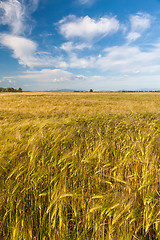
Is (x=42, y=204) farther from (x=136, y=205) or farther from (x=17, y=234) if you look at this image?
(x=136, y=205)

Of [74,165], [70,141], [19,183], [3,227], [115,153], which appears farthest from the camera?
[70,141]

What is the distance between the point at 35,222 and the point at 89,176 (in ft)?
2.88

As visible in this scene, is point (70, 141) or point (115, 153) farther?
point (70, 141)

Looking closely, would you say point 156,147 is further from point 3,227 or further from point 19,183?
point 3,227

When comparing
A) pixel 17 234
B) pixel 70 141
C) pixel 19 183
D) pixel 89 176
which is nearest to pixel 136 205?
pixel 89 176

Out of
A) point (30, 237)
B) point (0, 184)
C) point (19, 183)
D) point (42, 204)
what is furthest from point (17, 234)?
point (0, 184)

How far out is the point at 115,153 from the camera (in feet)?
8.27

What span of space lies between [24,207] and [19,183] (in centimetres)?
33

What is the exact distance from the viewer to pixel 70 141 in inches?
118

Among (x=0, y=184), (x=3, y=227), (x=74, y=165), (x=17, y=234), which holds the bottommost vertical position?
(x=3, y=227)

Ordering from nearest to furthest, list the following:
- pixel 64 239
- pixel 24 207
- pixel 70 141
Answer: pixel 64 239 → pixel 24 207 → pixel 70 141

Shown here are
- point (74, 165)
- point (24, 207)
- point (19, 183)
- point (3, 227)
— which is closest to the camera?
point (3, 227)

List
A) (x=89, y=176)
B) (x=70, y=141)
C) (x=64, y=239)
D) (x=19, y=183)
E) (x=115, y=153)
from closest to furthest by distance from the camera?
(x=64, y=239) < (x=19, y=183) < (x=89, y=176) < (x=115, y=153) < (x=70, y=141)

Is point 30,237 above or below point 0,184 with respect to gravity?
below
